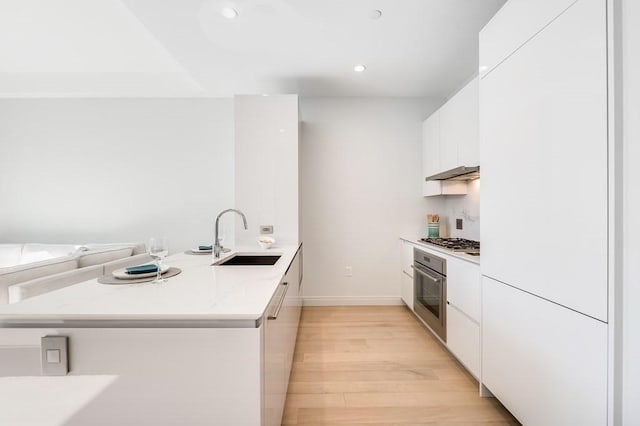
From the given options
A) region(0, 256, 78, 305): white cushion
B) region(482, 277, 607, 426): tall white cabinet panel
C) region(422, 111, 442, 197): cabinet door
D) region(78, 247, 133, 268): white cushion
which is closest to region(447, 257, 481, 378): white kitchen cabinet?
region(482, 277, 607, 426): tall white cabinet panel

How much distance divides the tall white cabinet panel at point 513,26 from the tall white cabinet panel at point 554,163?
44mm

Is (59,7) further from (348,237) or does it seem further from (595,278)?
(595,278)

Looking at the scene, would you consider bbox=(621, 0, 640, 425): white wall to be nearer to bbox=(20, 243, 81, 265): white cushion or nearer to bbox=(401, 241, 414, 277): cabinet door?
bbox=(401, 241, 414, 277): cabinet door

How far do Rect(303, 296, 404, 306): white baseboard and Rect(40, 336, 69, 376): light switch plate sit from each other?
109 inches

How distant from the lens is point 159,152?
145 inches

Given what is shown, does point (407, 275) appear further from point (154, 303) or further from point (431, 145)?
point (154, 303)

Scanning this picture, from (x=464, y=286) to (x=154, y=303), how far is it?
1.92 meters

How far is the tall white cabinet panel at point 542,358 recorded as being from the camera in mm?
1024

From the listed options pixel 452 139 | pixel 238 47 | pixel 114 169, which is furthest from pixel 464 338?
pixel 114 169

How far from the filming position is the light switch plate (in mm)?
857

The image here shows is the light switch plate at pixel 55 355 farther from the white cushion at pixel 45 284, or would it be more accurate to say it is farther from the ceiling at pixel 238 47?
the ceiling at pixel 238 47

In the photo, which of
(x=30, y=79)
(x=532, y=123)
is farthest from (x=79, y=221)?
(x=532, y=123)

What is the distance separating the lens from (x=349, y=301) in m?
3.47

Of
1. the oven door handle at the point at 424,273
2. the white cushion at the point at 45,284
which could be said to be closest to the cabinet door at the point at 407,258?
the oven door handle at the point at 424,273
